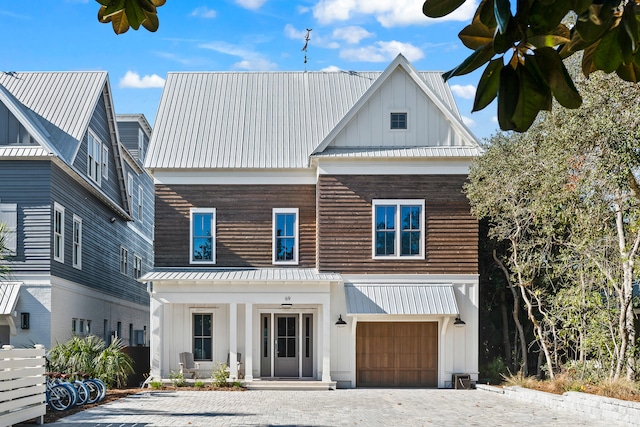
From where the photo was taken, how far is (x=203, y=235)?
2448 centimetres

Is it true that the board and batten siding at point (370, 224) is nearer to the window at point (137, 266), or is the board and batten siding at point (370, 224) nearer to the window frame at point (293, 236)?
the window frame at point (293, 236)

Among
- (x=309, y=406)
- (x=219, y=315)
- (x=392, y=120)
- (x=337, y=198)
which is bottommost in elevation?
(x=309, y=406)

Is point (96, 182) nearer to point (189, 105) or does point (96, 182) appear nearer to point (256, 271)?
point (189, 105)

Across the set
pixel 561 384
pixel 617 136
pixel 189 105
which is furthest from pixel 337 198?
pixel 617 136

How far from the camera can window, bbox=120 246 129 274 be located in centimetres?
3222

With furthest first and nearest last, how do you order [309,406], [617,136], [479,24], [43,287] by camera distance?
[43,287], [309,406], [617,136], [479,24]

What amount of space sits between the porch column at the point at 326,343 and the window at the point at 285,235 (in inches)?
85.9

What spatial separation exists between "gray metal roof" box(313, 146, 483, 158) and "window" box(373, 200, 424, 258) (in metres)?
1.30

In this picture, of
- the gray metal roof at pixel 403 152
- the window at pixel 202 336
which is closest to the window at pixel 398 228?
the gray metal roof at pixel 403 152

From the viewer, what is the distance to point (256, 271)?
2397cm

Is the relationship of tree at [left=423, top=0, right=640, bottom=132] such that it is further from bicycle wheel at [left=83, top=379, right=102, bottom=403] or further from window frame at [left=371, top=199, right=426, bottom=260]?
window frame at [left=371, top=199, right=426, bottom=260]

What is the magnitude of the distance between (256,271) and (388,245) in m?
3.75

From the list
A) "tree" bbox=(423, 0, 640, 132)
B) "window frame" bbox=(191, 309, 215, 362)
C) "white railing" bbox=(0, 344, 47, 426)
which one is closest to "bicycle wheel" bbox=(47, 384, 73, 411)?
"white railing" bbox=(0, 344, 47, 426)

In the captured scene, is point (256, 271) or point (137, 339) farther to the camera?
point (137, 339)
